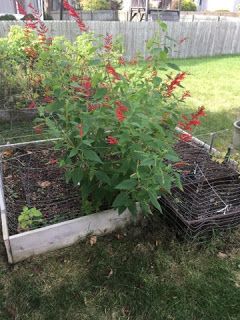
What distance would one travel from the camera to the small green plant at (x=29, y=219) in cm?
247

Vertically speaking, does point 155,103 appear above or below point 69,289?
above

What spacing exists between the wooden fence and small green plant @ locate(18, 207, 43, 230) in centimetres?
797

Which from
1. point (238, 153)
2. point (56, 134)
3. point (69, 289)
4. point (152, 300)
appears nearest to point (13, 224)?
point (69, 289)

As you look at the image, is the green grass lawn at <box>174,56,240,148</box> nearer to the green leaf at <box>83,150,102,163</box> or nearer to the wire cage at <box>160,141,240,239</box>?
the wire cage at <box>160,141,240,239</box>

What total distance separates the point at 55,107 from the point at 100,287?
1.34 meters

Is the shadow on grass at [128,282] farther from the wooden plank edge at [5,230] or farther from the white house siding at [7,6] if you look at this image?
the white house siding at [7,6]

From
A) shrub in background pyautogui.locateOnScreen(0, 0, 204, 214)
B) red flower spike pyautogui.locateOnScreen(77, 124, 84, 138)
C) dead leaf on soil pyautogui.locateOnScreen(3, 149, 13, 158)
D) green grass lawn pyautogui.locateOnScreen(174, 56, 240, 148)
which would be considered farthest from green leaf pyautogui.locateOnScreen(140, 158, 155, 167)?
dead leaf on soil pyautogui.locateOnScreen(3, 149, 13, 158)

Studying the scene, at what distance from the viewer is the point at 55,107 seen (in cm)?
224

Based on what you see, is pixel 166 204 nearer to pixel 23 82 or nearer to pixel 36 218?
pixel 36 218

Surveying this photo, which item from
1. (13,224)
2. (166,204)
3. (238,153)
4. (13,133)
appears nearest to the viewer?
(13,224)

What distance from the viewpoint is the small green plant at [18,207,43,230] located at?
8.10 ft

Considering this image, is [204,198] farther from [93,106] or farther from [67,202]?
[93,106]

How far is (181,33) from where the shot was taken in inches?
470

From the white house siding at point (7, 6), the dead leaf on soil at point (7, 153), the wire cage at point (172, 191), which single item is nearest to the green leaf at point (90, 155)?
the wire cage at point (172, 191)
